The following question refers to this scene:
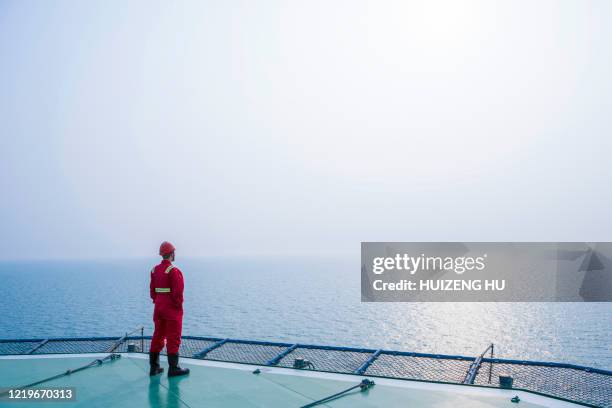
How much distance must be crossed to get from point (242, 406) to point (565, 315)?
210 feet

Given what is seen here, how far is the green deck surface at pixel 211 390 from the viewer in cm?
524

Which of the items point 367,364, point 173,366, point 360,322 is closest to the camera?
point 173,366

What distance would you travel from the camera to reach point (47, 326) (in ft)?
161

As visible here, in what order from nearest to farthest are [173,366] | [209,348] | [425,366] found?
1. [173,366]
2. [425,366]
3. [209,348]

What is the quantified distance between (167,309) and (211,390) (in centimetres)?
143

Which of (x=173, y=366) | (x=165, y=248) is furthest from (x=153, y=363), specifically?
(x=165, y=248)

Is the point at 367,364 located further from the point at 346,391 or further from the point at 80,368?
the point at 80,368

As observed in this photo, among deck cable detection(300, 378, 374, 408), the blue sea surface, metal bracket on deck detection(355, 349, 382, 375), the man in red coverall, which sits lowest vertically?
the blue sea surface

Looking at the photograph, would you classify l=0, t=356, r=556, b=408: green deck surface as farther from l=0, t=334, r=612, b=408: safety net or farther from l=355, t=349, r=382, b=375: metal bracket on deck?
l=0, t=334, r=612, b=408: safety net

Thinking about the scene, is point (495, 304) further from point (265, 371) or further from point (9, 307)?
point (9, 307)

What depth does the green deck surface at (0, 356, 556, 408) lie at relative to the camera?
17.2ft

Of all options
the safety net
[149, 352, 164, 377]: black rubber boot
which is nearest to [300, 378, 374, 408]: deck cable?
the safety net

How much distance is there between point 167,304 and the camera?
21.0 feet

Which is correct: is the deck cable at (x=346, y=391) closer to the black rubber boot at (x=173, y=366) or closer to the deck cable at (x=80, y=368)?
the black rubber boot at (x=173, y=366)
